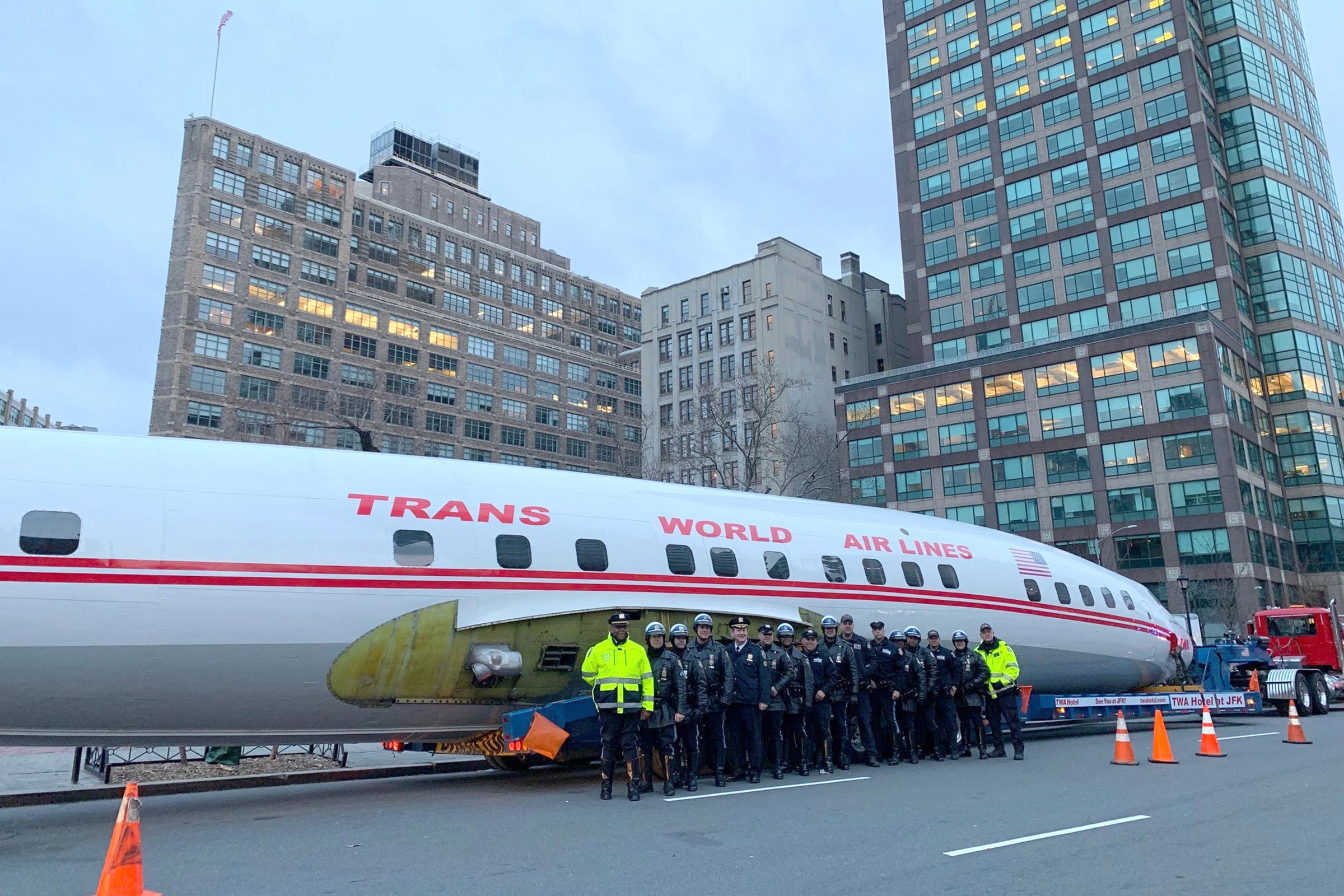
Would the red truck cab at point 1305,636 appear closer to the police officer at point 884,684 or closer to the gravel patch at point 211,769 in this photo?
the police officer at point 884,684

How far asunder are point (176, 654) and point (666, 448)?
167ft

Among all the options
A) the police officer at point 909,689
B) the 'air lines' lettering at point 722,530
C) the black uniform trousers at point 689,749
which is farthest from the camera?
the police officer at point 909,689

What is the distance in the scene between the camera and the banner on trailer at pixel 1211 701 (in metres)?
20.4

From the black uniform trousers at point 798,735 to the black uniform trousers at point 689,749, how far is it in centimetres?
187

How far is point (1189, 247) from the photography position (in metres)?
76.0

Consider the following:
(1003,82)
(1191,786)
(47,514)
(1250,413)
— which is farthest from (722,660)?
(1003,82)

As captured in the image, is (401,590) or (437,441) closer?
(401,590)

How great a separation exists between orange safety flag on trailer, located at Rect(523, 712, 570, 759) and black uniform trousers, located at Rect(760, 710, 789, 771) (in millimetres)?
3170

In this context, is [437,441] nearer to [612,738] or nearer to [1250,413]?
[1250,413]

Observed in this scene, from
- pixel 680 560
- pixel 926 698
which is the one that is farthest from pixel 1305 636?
pixel 680 560

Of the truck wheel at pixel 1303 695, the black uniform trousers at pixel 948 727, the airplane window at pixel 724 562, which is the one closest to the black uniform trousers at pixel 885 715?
the black uniform trousers at pixel 948 727

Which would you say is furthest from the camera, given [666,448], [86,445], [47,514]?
[666,448]

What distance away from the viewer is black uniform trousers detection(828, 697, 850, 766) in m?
15.3

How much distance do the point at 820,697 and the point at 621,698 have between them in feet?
12.6
